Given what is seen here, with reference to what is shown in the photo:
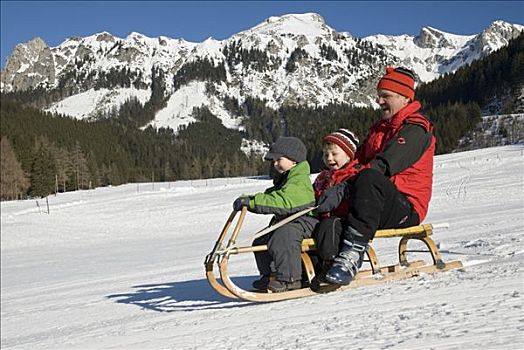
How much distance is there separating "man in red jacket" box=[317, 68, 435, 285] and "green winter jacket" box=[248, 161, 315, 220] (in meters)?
0.22

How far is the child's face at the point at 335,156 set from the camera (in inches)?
181

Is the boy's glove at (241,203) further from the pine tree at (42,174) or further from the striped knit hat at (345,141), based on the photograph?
the pine tree at (42,174)

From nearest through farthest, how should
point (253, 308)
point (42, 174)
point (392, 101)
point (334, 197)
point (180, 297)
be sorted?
point (334, 197), point (253, 308), point (392, 101), point (180, 297), point (42, 174)

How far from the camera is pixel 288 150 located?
4605 mm

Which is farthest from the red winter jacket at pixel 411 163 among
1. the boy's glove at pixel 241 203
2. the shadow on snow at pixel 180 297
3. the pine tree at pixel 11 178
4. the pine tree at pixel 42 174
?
the pine tree at pixel 42 174

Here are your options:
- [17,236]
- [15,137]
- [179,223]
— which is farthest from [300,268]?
[15,137]

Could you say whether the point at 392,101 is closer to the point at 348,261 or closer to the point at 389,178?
the point at 389,178

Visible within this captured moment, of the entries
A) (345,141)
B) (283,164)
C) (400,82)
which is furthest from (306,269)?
(400,82)

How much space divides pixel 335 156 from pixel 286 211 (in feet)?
2.29

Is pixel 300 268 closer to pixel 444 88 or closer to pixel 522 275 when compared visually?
pixel 522 275

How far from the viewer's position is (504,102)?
60406 mm

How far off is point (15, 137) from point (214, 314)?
79.3 meters

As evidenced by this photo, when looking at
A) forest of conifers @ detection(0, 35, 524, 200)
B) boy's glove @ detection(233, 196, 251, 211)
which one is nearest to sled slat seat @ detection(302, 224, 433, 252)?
boy's glove @ detection(233, 196, 251, 211)

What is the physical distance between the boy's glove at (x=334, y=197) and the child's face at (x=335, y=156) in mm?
441
